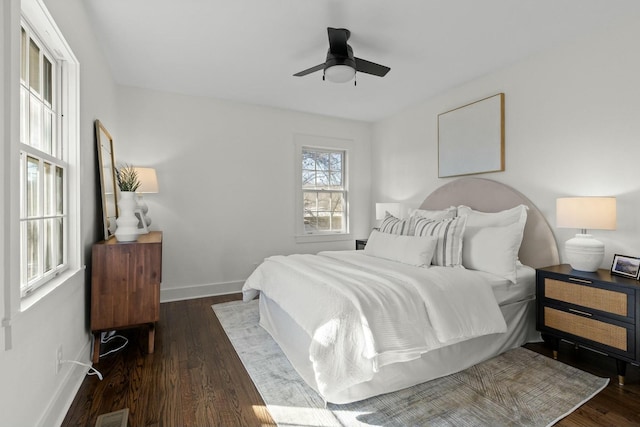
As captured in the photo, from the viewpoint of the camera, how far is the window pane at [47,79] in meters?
1.86

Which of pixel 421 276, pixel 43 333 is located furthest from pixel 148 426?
pixel 421 276

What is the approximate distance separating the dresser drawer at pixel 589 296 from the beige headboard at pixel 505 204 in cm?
51

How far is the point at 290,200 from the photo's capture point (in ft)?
15.6

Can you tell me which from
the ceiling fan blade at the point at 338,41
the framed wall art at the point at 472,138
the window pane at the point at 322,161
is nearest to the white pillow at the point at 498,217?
the framed wall art at the point at 472,138

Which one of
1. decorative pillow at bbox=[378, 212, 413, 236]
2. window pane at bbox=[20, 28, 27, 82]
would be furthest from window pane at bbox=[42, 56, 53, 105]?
decorative pillow at bbox=[378, 212, 413, 236]

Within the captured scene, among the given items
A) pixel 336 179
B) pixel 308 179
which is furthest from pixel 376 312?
pixel 336 179

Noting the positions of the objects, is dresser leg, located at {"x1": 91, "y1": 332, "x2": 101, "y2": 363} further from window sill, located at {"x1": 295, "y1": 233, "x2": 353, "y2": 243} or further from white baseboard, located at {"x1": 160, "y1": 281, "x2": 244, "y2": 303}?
window sill, located at {"x1": 295, "y1": 233, "x2": 353, "y2": 243}

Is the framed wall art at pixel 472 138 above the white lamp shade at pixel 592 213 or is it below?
above

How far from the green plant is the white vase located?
0.29 meters

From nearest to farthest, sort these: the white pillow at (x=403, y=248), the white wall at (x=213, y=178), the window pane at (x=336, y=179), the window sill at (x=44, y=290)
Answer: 1. the window sill at (x=44, y=290)
2. the white pillow at (x=403, y=248)
3. the white wall at (x=213, y=178)
4. the window pane at (x=336, y=179)

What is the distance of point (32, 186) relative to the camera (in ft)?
5.29

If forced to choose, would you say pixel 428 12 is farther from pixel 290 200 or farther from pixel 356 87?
pixel 290 200

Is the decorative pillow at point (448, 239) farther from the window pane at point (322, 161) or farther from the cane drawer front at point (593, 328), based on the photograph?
the window pane at point (322, 161)

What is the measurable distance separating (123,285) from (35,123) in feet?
4.03
